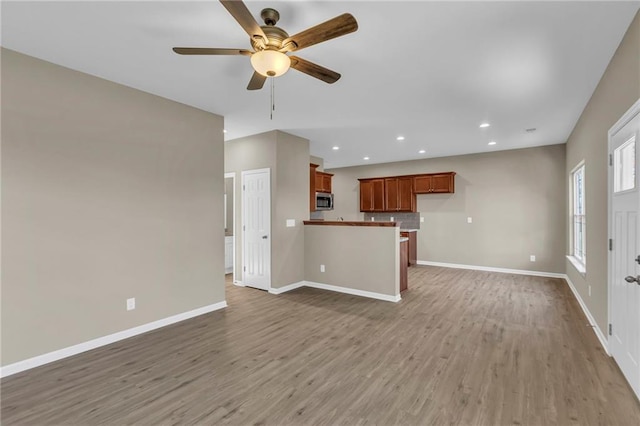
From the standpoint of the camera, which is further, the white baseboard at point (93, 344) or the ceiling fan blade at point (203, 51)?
the white baseboard at point (93, 344)

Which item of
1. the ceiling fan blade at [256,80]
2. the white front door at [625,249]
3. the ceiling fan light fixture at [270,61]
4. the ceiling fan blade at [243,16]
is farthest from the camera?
the ceiling fan blade at [256,80]

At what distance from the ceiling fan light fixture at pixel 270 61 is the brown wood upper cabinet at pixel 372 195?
6.41m

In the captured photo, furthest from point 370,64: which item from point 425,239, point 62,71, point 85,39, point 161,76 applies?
point 425,239

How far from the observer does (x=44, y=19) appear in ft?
7.22

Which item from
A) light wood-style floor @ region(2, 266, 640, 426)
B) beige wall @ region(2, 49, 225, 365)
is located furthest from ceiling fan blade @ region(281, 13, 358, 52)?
light wood-style floor @ region(2, 266, 640, 426)

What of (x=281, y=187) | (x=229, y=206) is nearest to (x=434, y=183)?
(x=281, y=187)

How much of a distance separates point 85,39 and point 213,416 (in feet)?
10.1

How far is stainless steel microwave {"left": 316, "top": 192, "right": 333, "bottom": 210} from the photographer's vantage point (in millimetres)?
6637

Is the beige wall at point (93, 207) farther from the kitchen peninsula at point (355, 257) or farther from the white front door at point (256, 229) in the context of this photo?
Result: the kitchen peninsula at point (355, 257)

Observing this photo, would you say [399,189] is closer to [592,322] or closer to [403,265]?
[403,265]

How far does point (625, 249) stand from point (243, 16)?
10.8 ft

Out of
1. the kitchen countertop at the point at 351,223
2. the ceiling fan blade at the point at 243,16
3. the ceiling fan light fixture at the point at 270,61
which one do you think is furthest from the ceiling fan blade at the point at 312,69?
the kitchen countertop at the point at 351,223

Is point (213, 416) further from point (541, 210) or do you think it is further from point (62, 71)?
point (541, 210)

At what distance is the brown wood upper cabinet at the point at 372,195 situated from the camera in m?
8.17
